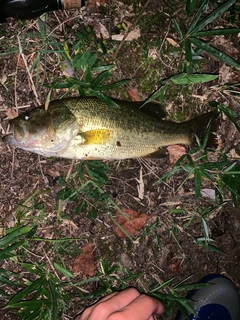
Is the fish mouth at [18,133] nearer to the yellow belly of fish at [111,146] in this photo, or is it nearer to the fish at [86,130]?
the fish at [86,130]

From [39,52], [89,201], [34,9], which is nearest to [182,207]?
[89,201]

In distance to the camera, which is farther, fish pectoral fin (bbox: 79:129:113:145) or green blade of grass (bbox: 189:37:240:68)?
green blade of grass (bbox: 189:37:240:68)

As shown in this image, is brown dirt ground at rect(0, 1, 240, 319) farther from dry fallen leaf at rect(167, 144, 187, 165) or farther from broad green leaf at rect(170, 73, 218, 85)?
broad green leaf at rect(170, 73, 218, 85)

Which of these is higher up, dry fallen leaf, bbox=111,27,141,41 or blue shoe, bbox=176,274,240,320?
dry fallen leaf, bbox=111,27,141,41

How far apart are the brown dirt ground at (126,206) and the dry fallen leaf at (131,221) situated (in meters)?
0.06

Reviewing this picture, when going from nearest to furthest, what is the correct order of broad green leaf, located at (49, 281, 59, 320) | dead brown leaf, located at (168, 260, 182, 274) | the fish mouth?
the fish mouth
broad green leaf, located at (49, 281, 59, 320)
dead brown leaf, located at (168, 260, 182, 274)

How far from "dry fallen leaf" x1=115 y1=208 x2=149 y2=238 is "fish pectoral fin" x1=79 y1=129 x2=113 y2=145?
1077 millimetres

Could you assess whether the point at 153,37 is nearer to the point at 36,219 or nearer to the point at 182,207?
the point at 182,207

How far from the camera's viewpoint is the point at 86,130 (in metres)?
3.09

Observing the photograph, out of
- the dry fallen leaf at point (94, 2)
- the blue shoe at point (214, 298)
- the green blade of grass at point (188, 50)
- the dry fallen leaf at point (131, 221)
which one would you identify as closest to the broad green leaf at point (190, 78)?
the green blade of grass at point (188, 50)

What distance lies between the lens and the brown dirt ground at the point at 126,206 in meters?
3.59

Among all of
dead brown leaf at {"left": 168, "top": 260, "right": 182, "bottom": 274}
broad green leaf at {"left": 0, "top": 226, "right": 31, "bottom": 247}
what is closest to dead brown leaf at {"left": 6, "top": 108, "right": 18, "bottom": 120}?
broad green leaf at {"left": 0, "top": 226, "right": 31, "bottom": 247}

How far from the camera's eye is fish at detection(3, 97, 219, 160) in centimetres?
304

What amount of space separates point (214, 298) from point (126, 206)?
1738mm
